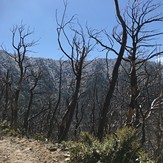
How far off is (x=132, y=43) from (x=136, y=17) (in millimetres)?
1208

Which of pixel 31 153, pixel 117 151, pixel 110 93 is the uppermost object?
pixel 110 93

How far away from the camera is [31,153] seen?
836cm

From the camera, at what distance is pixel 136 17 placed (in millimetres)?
13742

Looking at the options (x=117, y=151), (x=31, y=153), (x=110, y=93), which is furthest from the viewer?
(x=110, y=93)

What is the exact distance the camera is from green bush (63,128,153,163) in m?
6.41

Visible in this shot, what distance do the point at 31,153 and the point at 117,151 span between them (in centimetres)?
281

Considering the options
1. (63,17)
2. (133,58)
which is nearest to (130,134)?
(133,58)

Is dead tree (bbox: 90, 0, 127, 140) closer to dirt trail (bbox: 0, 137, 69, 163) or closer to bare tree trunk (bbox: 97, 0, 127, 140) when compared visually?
bare tree trunk (bbox: 97, 0, 127, 140)

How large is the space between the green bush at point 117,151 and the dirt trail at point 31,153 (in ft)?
2.41

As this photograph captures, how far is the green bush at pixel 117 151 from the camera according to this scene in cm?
641

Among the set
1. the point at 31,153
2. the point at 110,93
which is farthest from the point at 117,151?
the point at 110,93

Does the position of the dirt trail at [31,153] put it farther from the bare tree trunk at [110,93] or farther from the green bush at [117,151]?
the bare tree trunk at [110,93]

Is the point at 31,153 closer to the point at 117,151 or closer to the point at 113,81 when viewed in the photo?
the point at 117,151

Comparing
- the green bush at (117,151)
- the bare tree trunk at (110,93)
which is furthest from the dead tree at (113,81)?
the green bush at (117,151)
